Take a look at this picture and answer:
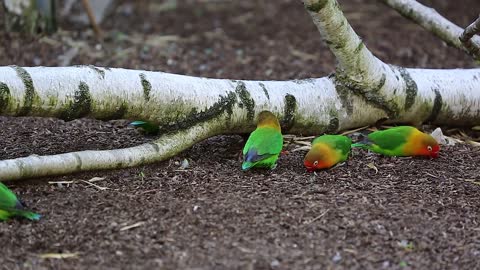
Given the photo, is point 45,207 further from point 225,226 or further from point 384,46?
Result: point 384,46

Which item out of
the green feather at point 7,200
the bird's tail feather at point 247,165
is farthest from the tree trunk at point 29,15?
the green feather at point 7,200

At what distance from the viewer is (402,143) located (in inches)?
136

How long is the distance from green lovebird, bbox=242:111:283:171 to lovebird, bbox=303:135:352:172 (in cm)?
14

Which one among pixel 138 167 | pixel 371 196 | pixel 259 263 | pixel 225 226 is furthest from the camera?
pixel 138 167

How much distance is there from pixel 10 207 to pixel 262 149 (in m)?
1.04

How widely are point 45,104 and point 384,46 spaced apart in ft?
10.9

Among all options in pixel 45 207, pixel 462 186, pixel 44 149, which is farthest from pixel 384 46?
pixel 45 207

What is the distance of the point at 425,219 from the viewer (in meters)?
2.79

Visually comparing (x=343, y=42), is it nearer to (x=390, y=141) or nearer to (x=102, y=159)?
(x=390, y=141)

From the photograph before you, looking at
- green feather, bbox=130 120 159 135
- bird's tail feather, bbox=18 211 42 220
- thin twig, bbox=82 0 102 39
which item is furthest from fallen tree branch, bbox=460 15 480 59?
thin twig, bbox=82 0 102 39

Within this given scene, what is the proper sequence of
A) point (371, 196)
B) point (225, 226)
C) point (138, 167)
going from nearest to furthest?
point (225, 226) < point (371, 196) < point (138, 167)

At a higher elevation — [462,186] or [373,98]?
[373,98]

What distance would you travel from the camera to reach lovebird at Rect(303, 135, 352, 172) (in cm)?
321

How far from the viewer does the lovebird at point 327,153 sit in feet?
10.5
